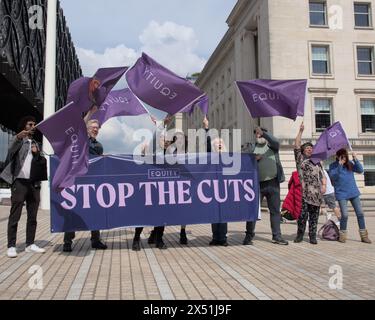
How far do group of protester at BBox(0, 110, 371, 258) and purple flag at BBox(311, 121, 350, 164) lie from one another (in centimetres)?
13

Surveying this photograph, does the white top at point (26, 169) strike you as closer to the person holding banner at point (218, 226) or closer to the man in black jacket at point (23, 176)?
the man in black jacket at point (23, 176)

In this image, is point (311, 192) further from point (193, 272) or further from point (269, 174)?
point (193, 272)

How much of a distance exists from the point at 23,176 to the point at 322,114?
28592mm

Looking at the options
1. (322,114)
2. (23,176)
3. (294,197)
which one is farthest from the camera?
(322,114)

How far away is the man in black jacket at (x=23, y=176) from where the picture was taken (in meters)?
7.10

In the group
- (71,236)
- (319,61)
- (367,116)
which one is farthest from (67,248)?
(367,116)

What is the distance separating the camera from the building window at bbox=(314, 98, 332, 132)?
32.5 m

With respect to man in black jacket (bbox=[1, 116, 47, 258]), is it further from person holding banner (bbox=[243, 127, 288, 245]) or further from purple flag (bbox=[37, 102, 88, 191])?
person holding banner (bbox=[243, 127, 288, 245])

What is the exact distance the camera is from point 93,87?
288 inches

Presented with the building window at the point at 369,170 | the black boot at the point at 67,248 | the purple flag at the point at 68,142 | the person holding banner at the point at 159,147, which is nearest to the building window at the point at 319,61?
the building window at the point at 369,170

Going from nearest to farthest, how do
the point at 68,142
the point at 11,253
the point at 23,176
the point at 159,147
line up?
the point at 11,253
the point at 68,142
the point at 23,176
the point at 159,147

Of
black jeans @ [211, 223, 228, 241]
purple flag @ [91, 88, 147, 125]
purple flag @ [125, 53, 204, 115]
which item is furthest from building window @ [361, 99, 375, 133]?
purple flag @ [125, 53, 204, 115]

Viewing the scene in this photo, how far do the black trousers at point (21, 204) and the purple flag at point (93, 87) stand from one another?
1.54m
